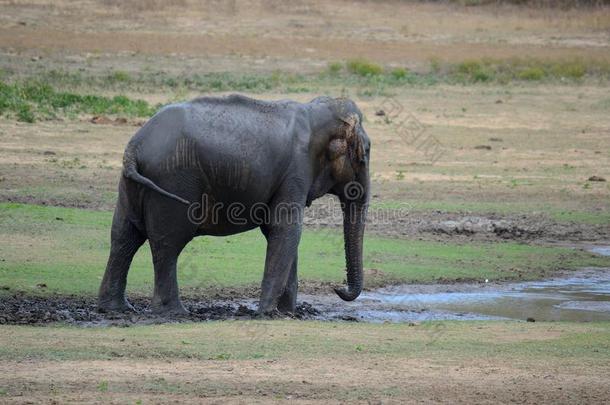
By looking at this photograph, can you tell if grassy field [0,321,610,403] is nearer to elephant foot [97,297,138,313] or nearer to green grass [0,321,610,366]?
green grass [0,321,610,366]

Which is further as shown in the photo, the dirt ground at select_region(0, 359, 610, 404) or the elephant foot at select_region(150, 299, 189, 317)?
the elephant foot at select_region(150, 299, 189, 317)

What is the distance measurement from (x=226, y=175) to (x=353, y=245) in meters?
1.73

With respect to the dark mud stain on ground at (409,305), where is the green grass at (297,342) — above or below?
above

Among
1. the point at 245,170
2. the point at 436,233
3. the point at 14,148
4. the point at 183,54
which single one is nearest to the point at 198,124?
the point at 245,170

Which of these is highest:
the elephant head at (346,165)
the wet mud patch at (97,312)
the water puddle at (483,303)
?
the elephant head at (346,165)

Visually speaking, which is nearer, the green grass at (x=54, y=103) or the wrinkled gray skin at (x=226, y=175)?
the wrinkled gray skin at (x=226, y=175)

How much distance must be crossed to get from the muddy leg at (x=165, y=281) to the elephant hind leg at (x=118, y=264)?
1.09 ft

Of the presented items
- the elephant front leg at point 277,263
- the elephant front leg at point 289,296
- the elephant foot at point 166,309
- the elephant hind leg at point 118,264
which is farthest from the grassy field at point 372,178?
the elephant hind leg at point 118,264

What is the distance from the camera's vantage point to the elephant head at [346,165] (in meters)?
13.1

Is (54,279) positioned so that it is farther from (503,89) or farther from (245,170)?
(503,89)

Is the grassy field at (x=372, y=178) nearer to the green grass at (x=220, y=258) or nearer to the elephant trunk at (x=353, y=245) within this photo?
the green grass at (x=220, y=258)

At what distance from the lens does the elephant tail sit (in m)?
12.1

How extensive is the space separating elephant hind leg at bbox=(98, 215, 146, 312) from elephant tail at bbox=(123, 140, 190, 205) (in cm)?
68

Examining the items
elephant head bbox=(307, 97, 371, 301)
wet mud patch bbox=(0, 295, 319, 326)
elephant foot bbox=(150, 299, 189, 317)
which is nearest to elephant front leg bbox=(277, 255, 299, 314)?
wet mud patch bbox=(0, 295, 319, 326)
